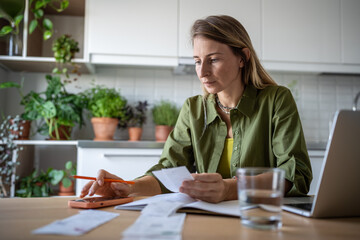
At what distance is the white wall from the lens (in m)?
2.71

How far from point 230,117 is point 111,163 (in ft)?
3.41

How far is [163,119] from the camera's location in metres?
2.57

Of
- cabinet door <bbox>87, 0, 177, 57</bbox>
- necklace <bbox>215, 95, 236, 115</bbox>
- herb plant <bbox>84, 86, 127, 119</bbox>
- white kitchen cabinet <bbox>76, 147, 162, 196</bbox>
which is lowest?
white kitchen cabinet <bbox>76, 147, 162, 196</bbox>

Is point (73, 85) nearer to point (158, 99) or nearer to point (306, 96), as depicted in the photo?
point (158, 99)

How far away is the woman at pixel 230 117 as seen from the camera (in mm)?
1269

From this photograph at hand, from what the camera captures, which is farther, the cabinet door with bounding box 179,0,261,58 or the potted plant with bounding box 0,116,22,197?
the cabinet door with bounding box 179,0,261,58

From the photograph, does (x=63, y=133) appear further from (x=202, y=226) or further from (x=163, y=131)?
(x=202, y=226)

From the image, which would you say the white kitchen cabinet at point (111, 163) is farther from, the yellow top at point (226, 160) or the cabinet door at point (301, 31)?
the cabinet door at point (301, 31)

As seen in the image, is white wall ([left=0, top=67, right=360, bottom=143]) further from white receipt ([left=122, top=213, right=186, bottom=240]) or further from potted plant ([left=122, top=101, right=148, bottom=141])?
white receipt ([left=122, top=213, right=186, bottom=240])

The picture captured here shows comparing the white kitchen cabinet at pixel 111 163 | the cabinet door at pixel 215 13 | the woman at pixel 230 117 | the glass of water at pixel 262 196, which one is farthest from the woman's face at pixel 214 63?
the cabinet door at pixel 215 13

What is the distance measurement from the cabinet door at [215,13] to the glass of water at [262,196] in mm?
1976

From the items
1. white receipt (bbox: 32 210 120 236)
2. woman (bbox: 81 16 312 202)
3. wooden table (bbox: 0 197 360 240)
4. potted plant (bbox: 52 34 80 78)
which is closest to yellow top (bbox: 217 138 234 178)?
woman (bbox: 81 16 312 202)

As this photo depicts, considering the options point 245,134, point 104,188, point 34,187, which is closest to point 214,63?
point 245,134

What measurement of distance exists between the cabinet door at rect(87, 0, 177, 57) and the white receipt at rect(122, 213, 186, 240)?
1933 millimetres
